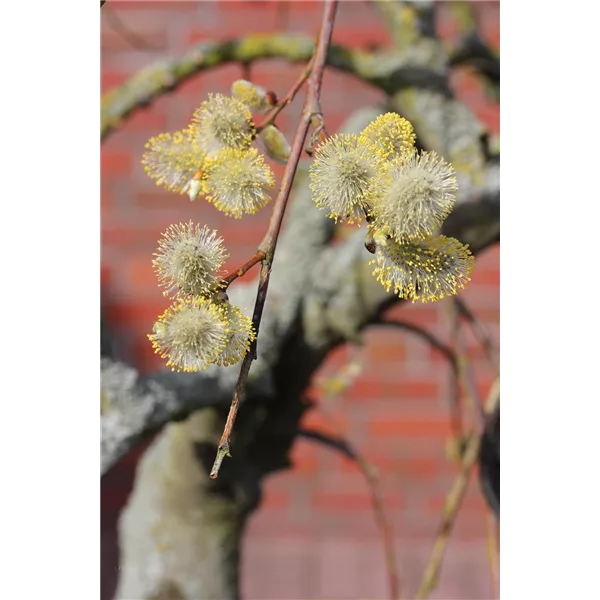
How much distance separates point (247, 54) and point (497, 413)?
0.35 m

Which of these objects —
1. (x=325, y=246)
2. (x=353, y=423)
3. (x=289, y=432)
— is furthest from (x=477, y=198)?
(x=353, y=423)

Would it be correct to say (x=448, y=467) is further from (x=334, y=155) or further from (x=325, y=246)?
(x=334, y=155)

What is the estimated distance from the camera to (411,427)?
1.13 meters

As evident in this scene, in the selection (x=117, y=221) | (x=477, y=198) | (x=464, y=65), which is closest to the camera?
(x=477, y=198)

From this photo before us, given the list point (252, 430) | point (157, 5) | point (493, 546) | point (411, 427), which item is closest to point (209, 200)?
point (252, 430)

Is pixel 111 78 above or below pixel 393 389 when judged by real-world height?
above

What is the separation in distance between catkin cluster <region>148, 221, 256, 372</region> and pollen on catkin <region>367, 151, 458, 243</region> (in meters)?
0.06

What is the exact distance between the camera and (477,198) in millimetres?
519

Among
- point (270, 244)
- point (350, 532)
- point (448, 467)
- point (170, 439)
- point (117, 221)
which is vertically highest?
point (117, 221)

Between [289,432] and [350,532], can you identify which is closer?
[289,432]

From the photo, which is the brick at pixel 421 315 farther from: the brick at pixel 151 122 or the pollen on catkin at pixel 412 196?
the pollen on catkin at pixel 412 196

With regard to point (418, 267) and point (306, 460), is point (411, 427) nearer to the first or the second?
point (306, 460)

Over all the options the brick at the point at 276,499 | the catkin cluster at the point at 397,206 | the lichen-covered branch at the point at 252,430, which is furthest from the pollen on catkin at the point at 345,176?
the brick at the point at 276,499

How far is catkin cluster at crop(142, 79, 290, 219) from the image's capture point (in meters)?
0.28
